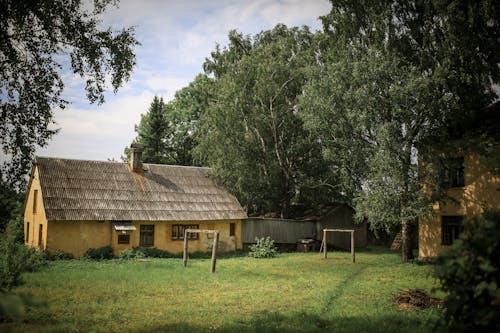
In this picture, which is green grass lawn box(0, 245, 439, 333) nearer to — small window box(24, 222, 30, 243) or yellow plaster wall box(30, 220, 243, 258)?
yellow plaster wall box(30, 220, 243, 258)

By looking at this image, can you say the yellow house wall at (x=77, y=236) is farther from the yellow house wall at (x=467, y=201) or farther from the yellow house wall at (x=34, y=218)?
the yellow house wall at (x=467, y=201)

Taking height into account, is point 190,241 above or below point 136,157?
below

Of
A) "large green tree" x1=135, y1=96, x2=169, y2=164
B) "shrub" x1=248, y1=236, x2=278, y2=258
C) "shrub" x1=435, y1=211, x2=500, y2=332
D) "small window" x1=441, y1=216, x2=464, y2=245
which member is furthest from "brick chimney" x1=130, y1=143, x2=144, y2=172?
"shrub" x1=435, y1=211, x2=500, y2=332

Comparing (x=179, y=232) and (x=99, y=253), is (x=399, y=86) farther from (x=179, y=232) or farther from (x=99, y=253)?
(x=99, y=253)

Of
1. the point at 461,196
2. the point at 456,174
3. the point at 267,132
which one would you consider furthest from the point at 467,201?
the point at 267,132

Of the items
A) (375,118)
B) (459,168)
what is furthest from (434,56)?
(459,168)

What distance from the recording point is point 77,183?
86.9 ft

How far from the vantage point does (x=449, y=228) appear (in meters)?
23.2

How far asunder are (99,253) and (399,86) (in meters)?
19.5

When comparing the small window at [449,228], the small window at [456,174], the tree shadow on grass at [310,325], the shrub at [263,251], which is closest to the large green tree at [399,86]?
the small window at [456,174]

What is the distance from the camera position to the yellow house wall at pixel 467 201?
2127 centimetres

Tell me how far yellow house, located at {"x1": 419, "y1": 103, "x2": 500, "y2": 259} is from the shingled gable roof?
42.9ft

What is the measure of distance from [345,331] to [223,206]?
21616 millimetres

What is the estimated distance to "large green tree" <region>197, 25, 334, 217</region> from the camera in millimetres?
33125
